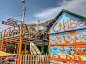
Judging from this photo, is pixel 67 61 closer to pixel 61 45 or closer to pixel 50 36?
pixel 61 45

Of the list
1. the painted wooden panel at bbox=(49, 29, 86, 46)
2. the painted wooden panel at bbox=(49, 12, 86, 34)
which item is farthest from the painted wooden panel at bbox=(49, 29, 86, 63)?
the painted wooden panel at bbox=(49, 12, 86, 34)

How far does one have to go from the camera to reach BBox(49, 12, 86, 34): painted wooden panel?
7482mm

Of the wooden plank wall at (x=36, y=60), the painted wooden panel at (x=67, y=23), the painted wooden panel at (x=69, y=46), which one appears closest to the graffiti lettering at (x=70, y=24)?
the painted wooden panel at (x=67, y=23)

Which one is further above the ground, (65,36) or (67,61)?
(65,36)

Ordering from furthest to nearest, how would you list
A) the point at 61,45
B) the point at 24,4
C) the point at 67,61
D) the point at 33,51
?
the point at 24,4 → the point at 33,51 → the point at 61,45 → the point at 67,61

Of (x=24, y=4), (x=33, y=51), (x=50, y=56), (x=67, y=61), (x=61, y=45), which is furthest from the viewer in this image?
(x=24, y=4)

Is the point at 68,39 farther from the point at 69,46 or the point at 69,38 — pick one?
the point at 69,46

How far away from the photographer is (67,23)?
8.30 metres

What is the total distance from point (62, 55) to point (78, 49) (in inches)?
72.2

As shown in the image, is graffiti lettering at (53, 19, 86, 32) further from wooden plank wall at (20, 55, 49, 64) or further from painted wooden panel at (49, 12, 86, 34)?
wooden plank wall at (20, 55, 49, 64)

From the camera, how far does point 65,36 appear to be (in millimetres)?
8336

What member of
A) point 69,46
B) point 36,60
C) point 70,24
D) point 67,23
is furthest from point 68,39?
point 36,60

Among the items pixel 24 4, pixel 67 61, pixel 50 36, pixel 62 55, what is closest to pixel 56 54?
pixel 62 55

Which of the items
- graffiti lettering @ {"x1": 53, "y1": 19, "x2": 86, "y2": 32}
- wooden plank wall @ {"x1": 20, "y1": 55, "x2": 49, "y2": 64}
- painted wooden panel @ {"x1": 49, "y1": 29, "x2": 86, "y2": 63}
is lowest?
wooden plank wall @ {"x1": 20, "y1": 55, "x2": 49, "y2": 64}
